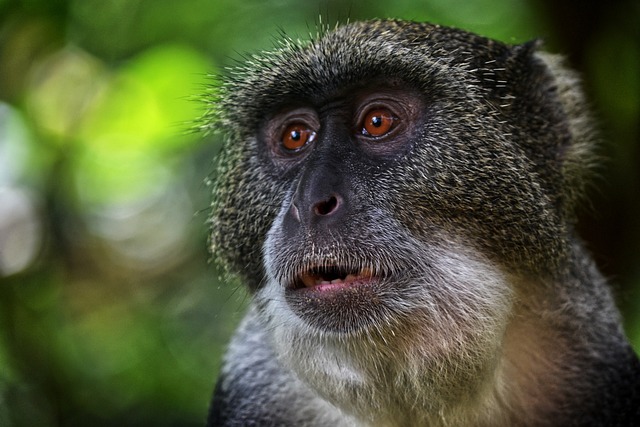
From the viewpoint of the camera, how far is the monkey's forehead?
402 cm

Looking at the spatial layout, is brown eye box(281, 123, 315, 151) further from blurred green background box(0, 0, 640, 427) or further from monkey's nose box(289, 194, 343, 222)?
blurred green background box(0, 0, 640, 427)

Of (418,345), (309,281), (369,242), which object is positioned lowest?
(418,345)

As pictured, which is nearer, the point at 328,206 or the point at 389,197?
the point at 328,206

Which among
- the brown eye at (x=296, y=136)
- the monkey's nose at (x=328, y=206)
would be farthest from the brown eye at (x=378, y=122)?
the monkey's nose at (x=328, y=206)

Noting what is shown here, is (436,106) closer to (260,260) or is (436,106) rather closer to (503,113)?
(503,113)

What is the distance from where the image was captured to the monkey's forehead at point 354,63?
402 cm

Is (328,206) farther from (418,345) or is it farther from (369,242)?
(418,345)

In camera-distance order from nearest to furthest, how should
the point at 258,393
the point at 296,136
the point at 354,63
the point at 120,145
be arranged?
1. the point at 354,63
2. the point at 296,136
3. the point at 258,393
4. the point at 120,145

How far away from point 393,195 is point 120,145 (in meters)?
5.22

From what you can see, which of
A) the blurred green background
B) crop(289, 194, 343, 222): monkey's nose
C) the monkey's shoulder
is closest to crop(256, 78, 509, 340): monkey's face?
crop(289, 194, 343, 222): monkey's nose

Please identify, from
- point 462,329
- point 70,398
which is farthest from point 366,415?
point 70,398

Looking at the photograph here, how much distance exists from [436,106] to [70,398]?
5259mm

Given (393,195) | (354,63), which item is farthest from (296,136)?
(393,195)

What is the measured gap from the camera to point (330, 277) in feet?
12.0
